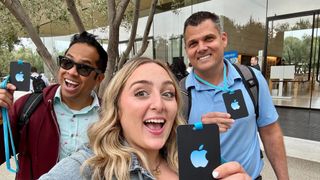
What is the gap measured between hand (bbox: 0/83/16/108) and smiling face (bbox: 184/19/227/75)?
51.7 inches

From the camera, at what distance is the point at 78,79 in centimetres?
205

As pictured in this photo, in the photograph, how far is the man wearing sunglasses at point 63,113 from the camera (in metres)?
1.86

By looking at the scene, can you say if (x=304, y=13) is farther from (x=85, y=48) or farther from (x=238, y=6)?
(x=85, y=48)

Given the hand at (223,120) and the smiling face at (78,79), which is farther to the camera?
the smiling face at (78,79)

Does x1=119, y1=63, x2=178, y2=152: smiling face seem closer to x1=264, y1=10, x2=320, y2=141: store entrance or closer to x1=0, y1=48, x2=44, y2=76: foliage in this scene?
x1=264, y1=10, x2=320, y2=141: store entrance

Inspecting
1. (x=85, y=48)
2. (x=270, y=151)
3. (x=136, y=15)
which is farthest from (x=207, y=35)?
(x=136, y=15)

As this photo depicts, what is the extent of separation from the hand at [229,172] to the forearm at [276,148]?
4.68ft

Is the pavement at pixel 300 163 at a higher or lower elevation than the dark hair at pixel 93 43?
lower

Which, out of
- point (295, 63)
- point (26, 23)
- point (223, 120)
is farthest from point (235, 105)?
point (295, 63)

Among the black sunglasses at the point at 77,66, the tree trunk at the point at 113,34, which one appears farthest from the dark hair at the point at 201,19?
the tree trunk at the point at 113,34

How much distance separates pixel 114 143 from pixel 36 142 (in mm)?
824

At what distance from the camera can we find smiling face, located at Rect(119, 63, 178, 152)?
1.32 metres

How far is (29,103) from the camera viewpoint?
1960mm

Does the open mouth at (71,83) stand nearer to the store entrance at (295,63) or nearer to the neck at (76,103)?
the neck at (76,103)
